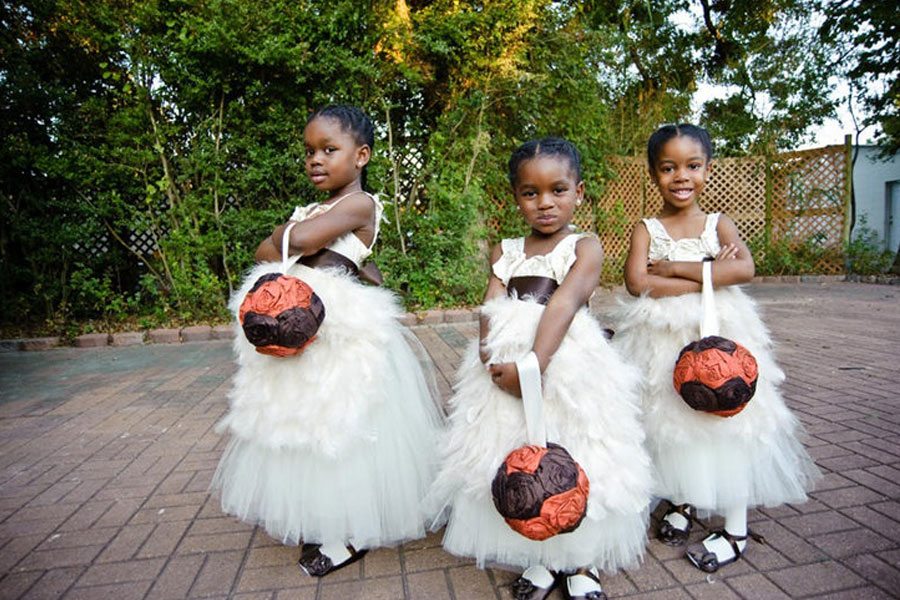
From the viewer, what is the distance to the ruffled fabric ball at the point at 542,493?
4.57ft

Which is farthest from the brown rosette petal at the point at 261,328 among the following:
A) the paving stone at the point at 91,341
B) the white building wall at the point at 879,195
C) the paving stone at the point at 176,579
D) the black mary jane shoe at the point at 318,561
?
the white building wall at the point at 879,195

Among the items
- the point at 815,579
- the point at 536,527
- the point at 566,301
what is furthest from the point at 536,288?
the point at 815,579

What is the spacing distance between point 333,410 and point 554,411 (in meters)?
0.79

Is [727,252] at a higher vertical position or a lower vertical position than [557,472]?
higher

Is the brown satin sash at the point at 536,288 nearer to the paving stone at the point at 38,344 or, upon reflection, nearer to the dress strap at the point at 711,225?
the dress strap at the point at 711,225

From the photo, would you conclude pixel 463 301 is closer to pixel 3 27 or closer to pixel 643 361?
pixel 643 361

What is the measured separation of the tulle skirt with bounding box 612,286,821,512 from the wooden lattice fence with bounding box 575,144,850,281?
7884mm

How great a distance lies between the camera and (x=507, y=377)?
1646mm

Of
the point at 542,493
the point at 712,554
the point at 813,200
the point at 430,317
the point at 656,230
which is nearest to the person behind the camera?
the point at 542,493

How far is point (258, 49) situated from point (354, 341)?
17.3 feet

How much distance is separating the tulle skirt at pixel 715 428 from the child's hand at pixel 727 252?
0.14 meters

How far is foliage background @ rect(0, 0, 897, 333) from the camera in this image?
19.8 ft

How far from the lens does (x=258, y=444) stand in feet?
6.37

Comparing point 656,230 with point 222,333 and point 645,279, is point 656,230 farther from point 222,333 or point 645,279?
point 222,333
